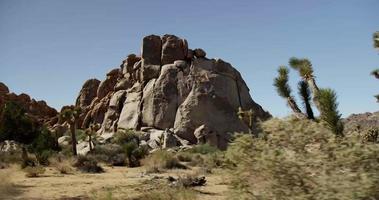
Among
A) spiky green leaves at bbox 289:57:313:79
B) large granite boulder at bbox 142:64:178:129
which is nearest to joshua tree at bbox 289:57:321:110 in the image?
spiky green leaves at bbox 289:57:313:79

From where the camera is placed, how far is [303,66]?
52.7 feet

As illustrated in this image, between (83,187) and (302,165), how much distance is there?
47.5ft

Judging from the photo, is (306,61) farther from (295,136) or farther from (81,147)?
(81,147)

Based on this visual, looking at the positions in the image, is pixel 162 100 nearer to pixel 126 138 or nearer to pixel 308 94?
pixel 126 138

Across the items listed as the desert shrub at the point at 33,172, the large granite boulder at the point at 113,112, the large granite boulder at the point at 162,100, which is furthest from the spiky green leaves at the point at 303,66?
the large granite boulder at the point at 113,112

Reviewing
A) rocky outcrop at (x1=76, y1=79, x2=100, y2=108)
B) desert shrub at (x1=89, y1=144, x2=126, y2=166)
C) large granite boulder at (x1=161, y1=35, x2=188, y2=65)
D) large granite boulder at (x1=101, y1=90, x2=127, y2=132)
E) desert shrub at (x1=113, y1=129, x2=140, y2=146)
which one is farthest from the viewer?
rocky outcrop at (x1=76, y1=79, x2=100, y2=108)

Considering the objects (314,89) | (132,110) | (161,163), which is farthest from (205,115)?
(314,89)

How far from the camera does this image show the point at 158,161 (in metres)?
29.9

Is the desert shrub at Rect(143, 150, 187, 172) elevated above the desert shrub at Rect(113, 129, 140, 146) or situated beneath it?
situated beneath

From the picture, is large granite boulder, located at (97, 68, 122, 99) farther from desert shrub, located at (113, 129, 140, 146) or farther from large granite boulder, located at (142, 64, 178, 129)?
desert shrub, located at (113, 129, 140, 146)

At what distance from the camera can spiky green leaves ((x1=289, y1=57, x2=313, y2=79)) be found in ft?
52.1

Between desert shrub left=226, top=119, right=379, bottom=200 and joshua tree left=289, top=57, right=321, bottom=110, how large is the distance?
6.78m

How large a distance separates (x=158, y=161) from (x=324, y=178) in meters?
23.6

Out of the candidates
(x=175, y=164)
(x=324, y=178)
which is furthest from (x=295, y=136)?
(x=175, y=164)
